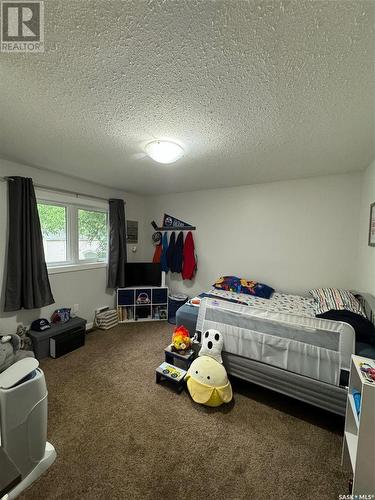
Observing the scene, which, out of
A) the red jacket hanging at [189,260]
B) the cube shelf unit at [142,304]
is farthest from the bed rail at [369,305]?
the cube shelf unit at [142,304]

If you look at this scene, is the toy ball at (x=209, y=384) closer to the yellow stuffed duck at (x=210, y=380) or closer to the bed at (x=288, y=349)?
the yellow stuffed duck at (x=210, y=380)

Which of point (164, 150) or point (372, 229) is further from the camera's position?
point (372, 229)

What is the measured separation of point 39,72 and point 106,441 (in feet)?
7.72

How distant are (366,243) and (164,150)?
234 centimetres

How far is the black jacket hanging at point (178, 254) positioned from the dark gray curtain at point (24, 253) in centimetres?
204

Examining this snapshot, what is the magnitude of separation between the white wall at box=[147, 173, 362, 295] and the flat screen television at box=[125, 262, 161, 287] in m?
0.46

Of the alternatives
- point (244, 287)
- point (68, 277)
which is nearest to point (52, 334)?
point (68, 277)

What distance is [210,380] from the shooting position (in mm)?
1776

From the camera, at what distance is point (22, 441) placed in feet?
3.76

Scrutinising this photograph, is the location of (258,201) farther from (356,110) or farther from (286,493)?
(286,493)

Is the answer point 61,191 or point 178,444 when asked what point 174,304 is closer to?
point 178,444

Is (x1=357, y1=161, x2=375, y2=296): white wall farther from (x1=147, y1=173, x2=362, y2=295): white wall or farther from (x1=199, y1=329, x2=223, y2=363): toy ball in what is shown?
(x1=199, y1=329, x2=223, y2=363): toy ball

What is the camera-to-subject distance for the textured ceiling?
0.78 m

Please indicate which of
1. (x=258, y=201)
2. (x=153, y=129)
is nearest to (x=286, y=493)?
(x=153, y=129)
